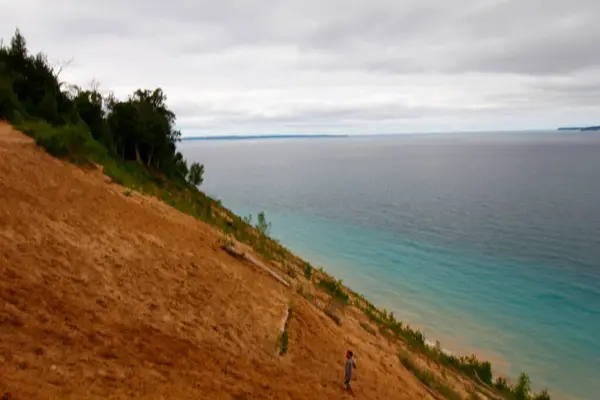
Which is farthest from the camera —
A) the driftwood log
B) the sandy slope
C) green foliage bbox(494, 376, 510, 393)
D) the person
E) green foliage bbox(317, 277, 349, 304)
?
green foliage bbox(317, 277, 349, 304)

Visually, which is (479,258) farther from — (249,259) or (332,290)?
(249,259)

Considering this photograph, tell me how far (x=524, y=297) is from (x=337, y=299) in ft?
68.2

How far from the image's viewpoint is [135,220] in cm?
1503

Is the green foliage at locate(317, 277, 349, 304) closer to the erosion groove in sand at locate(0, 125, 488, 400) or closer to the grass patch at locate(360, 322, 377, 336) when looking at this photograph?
the grass patch at locate(360, 322, 377, 336)

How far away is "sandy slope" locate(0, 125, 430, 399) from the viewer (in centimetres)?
750

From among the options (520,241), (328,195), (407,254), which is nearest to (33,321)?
(407,254)

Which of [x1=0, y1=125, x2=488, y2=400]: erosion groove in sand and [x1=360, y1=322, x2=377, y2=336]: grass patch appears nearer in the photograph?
[x1=0, y1=125, x2=488, y2=400]: erosion groove in sand

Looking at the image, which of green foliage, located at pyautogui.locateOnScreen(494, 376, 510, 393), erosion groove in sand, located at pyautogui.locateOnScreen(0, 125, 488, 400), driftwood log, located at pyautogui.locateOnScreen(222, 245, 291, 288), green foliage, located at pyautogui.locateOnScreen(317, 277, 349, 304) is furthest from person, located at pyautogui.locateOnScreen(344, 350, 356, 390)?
green foliage, located at pyautogui.locateOnScreen(494, 376, 510, 393)

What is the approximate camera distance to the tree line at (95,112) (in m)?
31.2

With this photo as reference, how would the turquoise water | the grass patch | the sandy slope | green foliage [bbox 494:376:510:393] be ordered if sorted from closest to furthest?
the sandy slope < the grass patch < green foliage [bbox 494:376:510:393] < the turquoise water

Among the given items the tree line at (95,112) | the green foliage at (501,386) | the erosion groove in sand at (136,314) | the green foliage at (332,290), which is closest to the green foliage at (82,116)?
the tree line at (95,112)

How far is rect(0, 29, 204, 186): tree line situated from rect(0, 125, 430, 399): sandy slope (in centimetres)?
1631

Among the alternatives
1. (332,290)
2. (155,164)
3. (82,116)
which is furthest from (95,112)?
(332,290)

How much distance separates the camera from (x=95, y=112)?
38.6 meters
